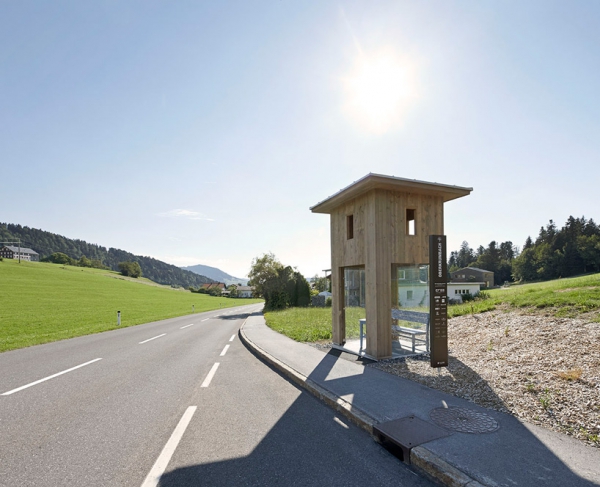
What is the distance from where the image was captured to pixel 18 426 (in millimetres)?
4578

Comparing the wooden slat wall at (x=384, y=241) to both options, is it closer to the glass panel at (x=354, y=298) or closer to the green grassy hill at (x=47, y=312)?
the glass panel at (x=354, y=298)

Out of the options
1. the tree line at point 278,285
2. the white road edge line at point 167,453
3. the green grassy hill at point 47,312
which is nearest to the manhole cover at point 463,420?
the white road edge line at point 167,453

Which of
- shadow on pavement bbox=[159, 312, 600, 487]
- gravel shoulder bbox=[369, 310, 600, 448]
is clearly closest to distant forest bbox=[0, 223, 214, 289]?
gravel shoulder bbox=[369, 310, 600, 448]

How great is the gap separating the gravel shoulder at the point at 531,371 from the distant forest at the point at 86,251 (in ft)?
525

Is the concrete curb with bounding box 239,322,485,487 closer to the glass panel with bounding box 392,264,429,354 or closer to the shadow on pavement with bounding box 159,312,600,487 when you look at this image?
the shadow on pavement with bounding box 159,312,600,487

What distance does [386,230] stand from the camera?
8719 mm

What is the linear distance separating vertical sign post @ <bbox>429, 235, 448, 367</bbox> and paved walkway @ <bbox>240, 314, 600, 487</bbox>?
99 cm

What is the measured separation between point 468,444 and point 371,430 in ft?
3.90

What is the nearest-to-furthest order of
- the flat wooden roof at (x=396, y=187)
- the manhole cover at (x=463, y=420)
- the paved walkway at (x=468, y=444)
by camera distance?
the paved walkway at (x=468, y=444) → the manhole cover at (x=463, y=420) → the flat wooden roof at (x=396, y=187)

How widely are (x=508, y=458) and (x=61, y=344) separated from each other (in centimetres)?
1438

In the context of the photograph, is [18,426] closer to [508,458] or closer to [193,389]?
[193,389]

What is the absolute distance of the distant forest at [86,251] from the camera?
146750mm

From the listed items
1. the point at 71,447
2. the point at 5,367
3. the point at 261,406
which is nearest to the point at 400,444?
the point at 261,406

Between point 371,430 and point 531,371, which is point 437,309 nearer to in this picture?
point 531,371
